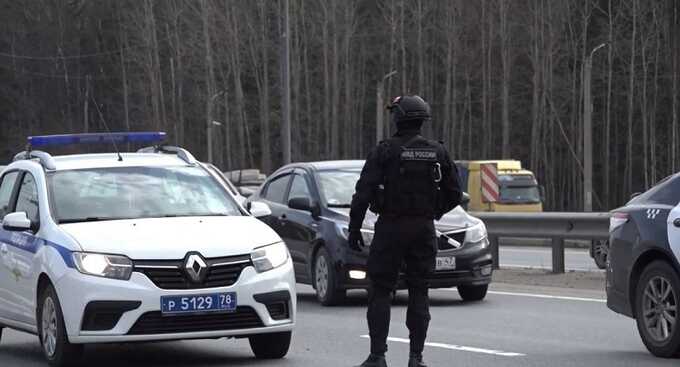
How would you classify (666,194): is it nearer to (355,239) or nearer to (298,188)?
(355,239)

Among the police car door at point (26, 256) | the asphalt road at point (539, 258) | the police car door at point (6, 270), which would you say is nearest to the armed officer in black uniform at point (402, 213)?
the police car door at point (26, 256)

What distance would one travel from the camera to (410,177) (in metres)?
9.48

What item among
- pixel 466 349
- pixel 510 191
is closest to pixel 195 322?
pixel 466 349

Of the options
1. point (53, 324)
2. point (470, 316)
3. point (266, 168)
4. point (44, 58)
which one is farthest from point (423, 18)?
point (53, 324)

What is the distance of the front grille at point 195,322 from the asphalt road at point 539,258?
1389 centimetres

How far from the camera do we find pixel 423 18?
7644 centimetres

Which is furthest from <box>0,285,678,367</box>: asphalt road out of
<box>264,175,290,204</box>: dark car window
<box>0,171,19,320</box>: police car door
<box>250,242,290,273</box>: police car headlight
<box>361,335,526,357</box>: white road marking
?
<box>264,175,290,204</box>: dark car window

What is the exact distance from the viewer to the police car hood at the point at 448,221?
16.2 m

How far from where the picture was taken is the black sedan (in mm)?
16142

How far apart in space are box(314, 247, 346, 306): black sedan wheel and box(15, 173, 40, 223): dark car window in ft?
16.4

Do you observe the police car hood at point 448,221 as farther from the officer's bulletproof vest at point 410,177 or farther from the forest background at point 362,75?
the forest background at point 362,75

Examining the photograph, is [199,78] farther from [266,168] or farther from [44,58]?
[44,58]

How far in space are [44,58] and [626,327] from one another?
82243mm

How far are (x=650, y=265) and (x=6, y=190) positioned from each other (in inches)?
201
